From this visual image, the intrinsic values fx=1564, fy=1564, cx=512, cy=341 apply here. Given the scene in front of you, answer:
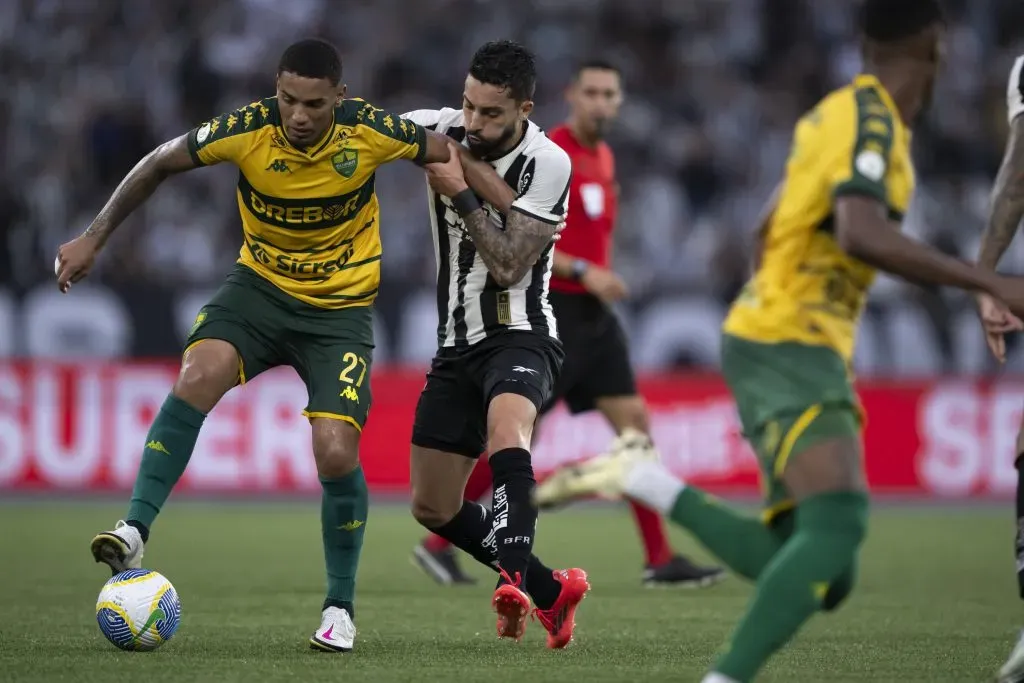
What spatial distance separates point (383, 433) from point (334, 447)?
8.59m

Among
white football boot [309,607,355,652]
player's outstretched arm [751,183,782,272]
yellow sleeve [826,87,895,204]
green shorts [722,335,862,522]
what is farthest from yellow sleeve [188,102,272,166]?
yellow sleeve [826,87,895,204]

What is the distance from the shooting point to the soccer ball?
569 centimetres

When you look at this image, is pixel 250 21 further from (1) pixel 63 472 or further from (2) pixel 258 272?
(2) pixel 258 272

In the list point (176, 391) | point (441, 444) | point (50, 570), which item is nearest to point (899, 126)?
point (441, 444)

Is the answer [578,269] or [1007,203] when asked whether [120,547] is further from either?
[578,269]

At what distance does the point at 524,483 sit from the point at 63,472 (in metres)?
9.25

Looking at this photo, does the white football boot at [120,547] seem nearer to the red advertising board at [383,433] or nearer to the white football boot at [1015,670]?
the white football boot at [1015,670]

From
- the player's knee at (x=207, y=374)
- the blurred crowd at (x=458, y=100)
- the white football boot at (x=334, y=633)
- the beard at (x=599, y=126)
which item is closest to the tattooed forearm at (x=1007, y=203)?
the white football boot at (x=334, y=633)

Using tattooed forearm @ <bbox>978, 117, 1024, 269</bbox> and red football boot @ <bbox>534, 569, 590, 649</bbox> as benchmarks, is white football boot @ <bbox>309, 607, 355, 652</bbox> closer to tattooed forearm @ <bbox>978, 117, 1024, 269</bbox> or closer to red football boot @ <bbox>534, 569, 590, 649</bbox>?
red football boot @ <bbox>534, 569, 590, 649</bbox>

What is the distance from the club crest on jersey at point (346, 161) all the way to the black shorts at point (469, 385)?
0.84 meters

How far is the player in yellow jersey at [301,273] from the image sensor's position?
5.96 meters

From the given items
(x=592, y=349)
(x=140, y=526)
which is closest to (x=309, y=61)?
(x=140, y=526)

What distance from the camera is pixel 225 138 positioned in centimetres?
609

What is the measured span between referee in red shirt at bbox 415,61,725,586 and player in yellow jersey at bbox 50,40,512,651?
256 centimetres
